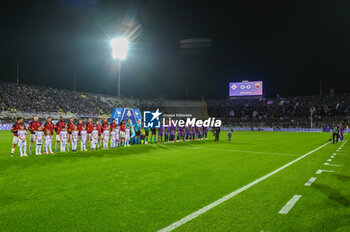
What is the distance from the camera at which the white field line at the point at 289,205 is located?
14.1ft

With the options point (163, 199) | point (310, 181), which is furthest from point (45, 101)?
point (310, 181)

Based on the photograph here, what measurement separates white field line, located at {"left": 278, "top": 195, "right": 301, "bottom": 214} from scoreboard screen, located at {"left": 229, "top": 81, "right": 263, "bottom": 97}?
5348 centimetres

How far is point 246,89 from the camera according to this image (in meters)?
56.9

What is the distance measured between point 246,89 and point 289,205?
5496 centimetres

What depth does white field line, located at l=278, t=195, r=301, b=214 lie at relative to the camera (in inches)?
169

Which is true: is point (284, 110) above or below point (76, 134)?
above

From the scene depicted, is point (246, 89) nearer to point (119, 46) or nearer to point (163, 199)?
point (119, 46)

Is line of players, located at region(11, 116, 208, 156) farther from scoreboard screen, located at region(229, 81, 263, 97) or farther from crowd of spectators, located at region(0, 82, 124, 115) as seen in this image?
scoreboard screen, located at region(229, 81, 263, 97)

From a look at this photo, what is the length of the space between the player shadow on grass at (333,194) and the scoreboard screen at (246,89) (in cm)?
5224

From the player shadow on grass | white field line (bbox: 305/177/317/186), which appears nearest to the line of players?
white field line (bbox: 305/177/317/186)

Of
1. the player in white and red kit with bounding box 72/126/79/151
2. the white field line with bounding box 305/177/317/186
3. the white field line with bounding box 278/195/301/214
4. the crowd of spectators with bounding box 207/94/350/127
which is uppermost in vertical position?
the crowd of spectators with bounding box 207/94/350/127

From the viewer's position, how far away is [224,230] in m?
3.49

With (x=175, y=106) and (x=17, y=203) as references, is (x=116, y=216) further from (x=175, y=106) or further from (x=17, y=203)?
(x=175, y=106)

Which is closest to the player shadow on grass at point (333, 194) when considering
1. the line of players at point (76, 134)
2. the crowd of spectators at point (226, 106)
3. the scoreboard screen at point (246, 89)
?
the line of players at point (76, 134)
